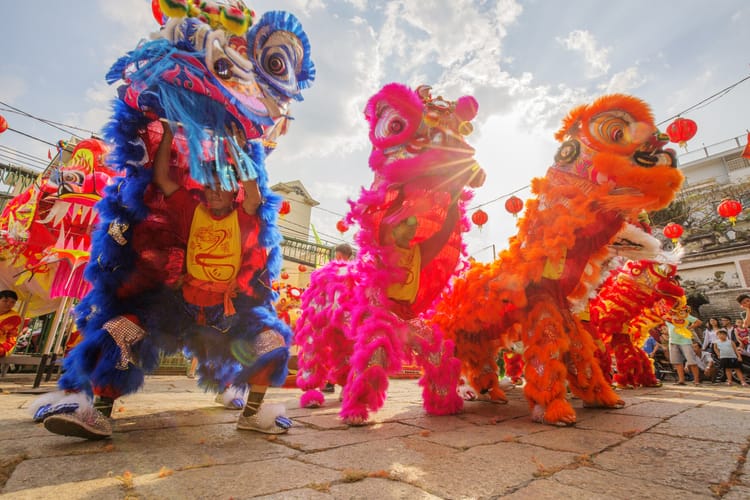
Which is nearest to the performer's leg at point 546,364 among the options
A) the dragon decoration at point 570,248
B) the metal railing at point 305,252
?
the dragon decoration at point 570,248

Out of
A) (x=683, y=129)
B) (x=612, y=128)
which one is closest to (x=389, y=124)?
(x=612, y=128)

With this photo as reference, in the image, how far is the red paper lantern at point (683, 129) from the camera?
512cm

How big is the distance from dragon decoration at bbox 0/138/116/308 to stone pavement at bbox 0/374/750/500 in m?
2.27

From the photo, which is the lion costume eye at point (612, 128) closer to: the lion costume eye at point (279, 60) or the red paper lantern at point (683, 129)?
the lion costume eye at point (279, 60)

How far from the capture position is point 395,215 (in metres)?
2.48

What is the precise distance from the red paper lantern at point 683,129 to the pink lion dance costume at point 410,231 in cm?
445

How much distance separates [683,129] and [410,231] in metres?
5.18

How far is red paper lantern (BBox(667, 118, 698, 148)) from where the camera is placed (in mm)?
5117

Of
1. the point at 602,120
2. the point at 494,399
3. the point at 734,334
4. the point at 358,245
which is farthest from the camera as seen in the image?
the point at 734,334

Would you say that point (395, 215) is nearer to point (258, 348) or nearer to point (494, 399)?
point (258, 348)

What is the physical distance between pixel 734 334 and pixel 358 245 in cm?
935

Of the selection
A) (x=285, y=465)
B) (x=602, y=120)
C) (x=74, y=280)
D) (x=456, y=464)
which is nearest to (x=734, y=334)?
(x=602, y=120)

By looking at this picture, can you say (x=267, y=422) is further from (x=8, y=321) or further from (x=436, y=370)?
(x=8, y=321)

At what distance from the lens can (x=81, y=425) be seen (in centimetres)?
146
